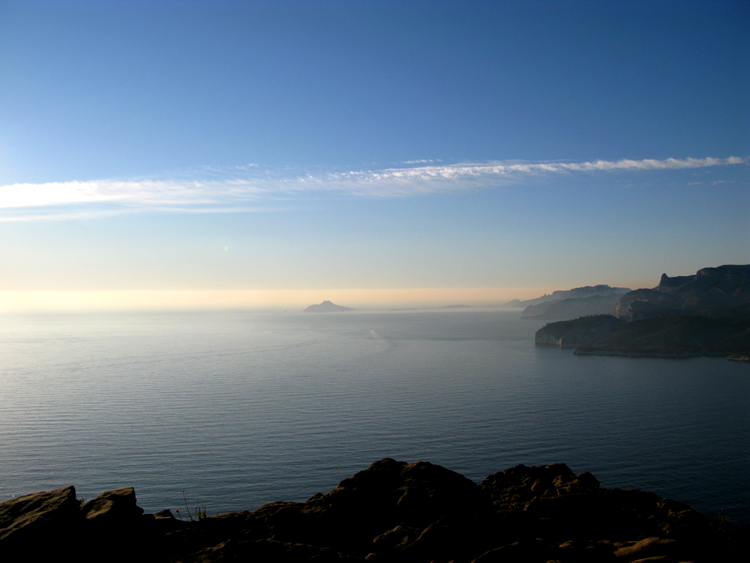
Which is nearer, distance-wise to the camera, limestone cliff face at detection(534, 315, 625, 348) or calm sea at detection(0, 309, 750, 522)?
calm sea at detection(0, 309, 750, 522)

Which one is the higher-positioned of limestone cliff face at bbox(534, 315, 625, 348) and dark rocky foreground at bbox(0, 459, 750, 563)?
dark rocky foreground at bbox(0, 459, 750, 563)

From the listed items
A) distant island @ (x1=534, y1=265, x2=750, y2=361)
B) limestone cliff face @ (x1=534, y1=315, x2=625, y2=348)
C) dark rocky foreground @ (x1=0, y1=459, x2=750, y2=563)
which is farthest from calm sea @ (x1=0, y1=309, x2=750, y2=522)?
limestone cliff face @ (x1=534, y1=315, x2=625, y2=348)

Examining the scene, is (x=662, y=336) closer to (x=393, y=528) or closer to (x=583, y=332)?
(x=583, y=332)

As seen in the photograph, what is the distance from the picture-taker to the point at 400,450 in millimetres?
52094

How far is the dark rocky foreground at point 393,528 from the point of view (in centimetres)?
1302

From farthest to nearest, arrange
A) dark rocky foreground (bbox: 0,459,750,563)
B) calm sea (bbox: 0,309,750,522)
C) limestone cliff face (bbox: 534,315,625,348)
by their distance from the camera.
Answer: limestone cliff face (bbox: 534,315,625,348) < calm sea (bbox: 0,309,750,522) < dark rocky foreground (bbox: 0,459,750,563)

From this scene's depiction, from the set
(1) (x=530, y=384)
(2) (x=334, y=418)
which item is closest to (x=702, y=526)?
(2) (x=334, y=418)

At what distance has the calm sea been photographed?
44.1 metres

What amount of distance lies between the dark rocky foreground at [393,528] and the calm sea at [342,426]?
23.0 meters

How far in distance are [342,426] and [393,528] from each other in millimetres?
47832

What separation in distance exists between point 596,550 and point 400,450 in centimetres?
4033

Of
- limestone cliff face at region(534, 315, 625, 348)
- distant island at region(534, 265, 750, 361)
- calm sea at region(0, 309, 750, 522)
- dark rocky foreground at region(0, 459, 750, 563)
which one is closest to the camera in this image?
dark rocky foreground at region(0, 459, 750, 563)

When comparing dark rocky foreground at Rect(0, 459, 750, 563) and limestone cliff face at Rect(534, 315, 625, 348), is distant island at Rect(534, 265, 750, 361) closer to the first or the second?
limestone cliff face at Rect(534, 315, 625, 348)

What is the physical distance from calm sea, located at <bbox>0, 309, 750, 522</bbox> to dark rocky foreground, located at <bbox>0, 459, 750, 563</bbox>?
75.5ft
